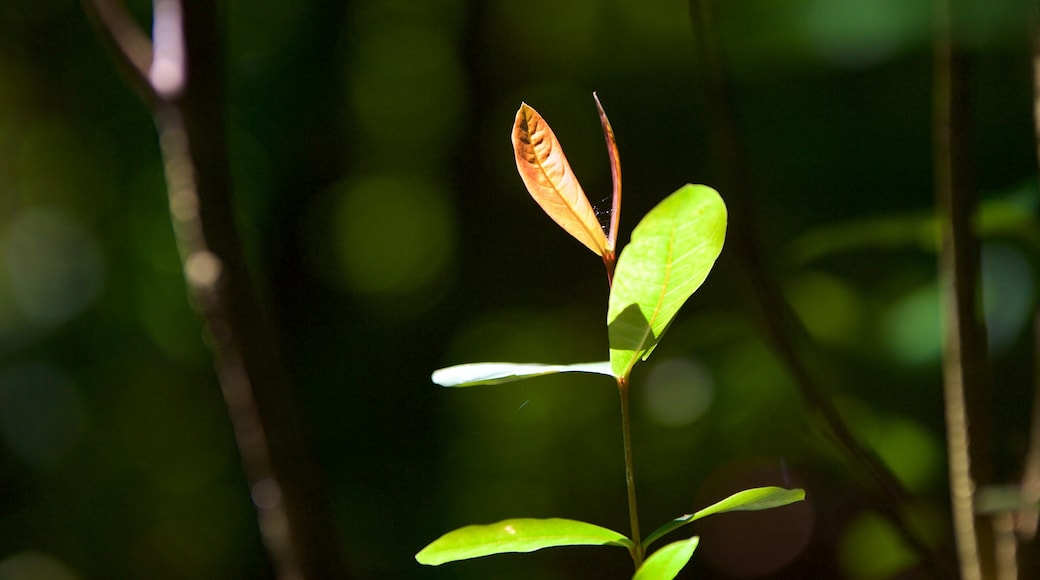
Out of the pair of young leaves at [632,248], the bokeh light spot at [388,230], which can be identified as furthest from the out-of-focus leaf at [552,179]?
the bokeh light spot at [388,230]

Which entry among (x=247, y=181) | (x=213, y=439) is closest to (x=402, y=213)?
(x=247, y=181)

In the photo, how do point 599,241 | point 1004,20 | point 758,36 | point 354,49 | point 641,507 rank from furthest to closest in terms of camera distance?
point 354,49 < point 641,507 < point 758,36 < point 1004,20 < point 599,241

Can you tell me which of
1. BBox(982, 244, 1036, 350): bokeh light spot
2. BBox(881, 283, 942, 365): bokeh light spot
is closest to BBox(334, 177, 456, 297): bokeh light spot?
BBox(881, 283, 942, 365): bokeh light spot

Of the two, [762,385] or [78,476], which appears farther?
[78,476]

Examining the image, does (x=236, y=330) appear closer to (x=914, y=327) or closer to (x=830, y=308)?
(x=914, y=327)

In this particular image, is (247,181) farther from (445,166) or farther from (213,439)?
(213,439)
